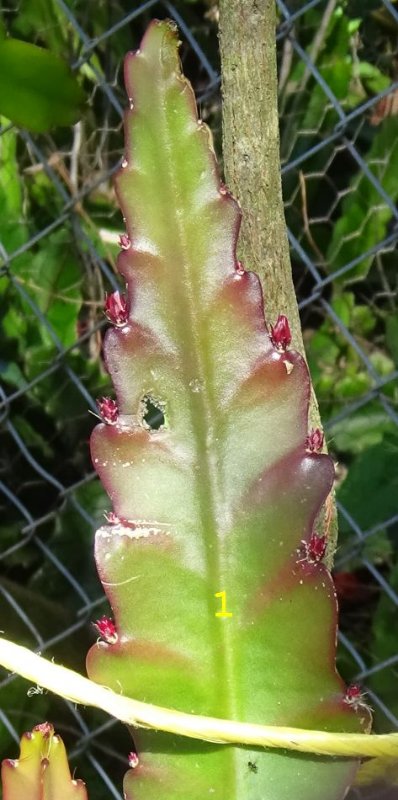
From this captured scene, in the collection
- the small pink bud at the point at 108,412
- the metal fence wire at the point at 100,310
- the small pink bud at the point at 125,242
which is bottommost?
the metal fence wire at the point at 100,310

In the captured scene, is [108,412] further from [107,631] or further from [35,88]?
[35,88]

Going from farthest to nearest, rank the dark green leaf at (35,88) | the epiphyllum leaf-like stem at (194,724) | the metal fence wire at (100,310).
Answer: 1. the metal fence wire at (100,310)
2. the dark green leaf at (35,88)
3. the epiphyllum leaf-like stem at (194,724)

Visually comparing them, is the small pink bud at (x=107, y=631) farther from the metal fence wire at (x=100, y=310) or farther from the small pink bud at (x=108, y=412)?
the metal fence wire at (x=100, y=310)

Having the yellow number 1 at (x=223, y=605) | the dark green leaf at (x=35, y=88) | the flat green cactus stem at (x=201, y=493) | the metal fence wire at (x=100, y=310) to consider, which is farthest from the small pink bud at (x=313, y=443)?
the metal fence wire at (x=100, y=310)

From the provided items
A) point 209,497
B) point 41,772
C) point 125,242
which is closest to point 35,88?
point 125,242

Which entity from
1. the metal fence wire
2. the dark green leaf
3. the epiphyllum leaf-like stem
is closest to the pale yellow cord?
the epiphyllum leaf-like stem

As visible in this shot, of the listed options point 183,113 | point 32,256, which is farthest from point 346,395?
point 183,113
